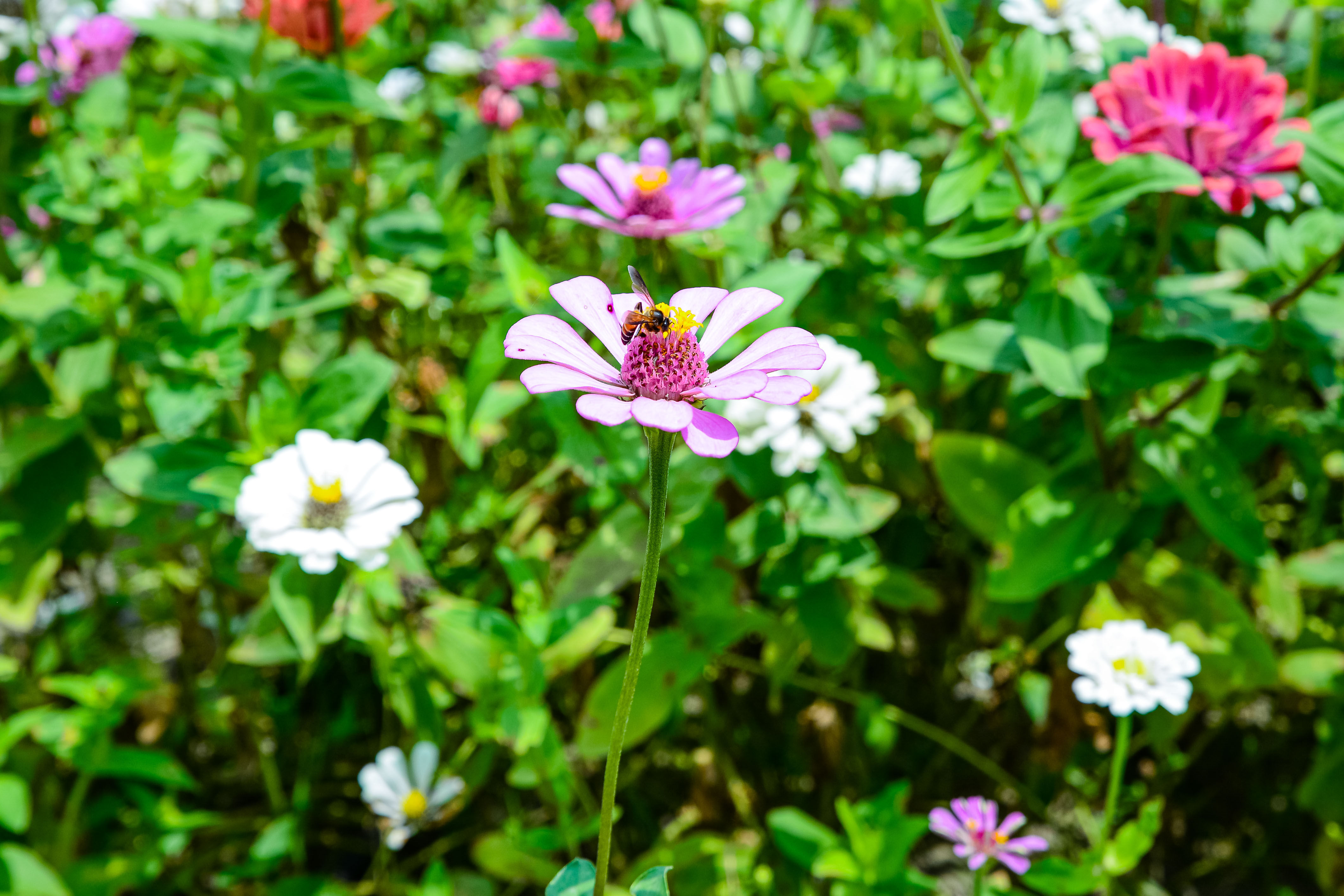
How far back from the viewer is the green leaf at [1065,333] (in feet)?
3.58

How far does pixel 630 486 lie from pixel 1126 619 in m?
0.67

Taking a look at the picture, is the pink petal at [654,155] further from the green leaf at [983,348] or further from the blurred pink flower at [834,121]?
the blurred pink flower at [834,121]

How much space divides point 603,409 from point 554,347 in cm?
7

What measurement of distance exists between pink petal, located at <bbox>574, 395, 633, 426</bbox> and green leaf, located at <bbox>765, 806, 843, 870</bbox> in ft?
2.64

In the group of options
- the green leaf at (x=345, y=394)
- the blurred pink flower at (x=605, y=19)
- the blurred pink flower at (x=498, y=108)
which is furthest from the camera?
the blurred pink flower at (x=498, y=108)

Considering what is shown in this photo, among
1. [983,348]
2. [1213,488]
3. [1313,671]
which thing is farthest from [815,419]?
[1313,671]

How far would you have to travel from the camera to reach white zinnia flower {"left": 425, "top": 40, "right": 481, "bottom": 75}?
2033 mm

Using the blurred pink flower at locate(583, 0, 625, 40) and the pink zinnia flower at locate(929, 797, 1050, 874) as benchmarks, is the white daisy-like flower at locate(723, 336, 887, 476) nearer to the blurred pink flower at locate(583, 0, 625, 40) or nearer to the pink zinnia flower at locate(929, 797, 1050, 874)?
the pink zinnia flower at locate(929, 797, 1050, 874)

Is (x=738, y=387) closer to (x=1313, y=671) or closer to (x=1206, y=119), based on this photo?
(x=1206, y=119)

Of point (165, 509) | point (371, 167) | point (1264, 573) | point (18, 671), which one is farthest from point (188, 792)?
point (1264, 573)

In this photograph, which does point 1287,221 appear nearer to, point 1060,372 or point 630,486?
point 1060,372

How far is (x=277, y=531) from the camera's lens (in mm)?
976

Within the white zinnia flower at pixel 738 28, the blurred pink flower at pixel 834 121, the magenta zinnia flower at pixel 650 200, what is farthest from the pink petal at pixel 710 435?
the white zinnia flower at pixel 738 28

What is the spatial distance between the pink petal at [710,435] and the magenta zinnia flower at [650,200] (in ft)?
1.48
